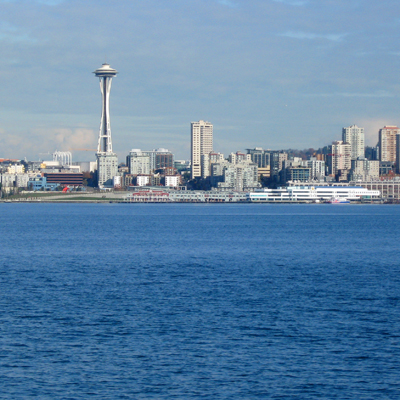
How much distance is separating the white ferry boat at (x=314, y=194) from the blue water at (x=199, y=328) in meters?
119

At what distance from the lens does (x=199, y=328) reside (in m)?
19.5

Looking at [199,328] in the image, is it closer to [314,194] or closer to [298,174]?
[314,194]

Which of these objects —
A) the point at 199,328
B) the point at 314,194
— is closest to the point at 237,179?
the point at 314,194

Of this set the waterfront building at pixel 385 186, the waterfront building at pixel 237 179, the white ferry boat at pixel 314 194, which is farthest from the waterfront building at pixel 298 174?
the white ferry boat at pixel 314 194

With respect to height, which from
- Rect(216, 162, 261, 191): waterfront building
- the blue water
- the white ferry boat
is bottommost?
the blue water

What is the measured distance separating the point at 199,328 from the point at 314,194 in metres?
138

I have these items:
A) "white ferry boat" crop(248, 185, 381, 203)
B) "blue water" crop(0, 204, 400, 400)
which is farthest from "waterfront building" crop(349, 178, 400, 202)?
"blue water" crop(0, 204, 400, 400)

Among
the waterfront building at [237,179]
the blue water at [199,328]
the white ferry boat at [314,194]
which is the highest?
the waterfront building at [237,179]

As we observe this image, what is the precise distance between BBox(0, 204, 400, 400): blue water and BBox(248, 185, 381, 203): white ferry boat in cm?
11878

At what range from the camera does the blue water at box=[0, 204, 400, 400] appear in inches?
591

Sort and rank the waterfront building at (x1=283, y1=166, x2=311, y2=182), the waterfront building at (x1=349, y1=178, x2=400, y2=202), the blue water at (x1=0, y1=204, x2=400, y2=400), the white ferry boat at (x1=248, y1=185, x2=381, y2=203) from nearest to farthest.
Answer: the blue water at (x1=0, y1=204, x2=400, y2=400) < the white ferry boat at (x1=248, y1=185, x2=381, y2=203) < the waterfront building at (x1=349, y1=178, x2=400, y2=202) < the waterfront building at (x1=283, y1=166, x2=311, y2=182)

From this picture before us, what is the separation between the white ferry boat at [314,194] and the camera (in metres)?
154

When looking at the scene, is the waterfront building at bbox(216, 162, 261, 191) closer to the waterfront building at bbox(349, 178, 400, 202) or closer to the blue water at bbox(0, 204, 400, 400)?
the waterfront building at bbox(349, 178, 400, 202)

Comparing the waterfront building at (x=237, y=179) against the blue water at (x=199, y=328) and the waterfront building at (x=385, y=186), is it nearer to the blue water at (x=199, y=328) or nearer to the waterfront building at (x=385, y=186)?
the waterfront building at (x=385, y=186)
